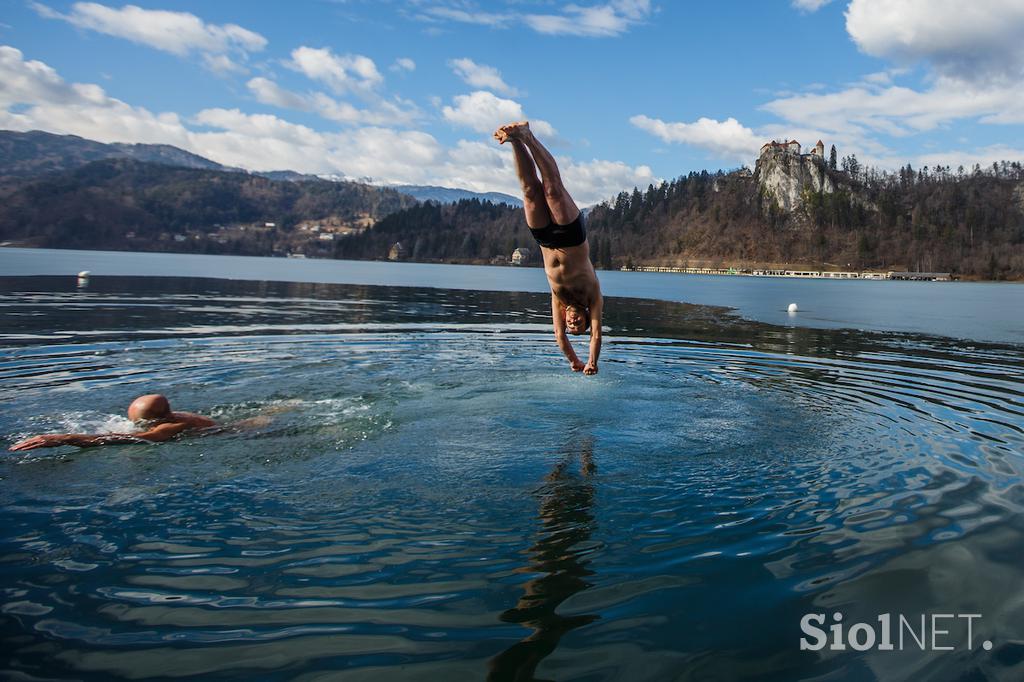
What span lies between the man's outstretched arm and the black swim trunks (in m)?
7.56

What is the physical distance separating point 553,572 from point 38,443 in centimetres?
905

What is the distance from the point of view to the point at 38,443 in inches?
384

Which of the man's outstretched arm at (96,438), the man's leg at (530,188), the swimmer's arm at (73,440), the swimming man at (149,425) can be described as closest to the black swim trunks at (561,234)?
the man's leg at (530,188)

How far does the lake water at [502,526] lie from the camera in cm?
517

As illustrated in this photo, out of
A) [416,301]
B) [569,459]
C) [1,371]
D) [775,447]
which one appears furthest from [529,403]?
[416,301]

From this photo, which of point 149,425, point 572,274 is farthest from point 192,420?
point 572,274

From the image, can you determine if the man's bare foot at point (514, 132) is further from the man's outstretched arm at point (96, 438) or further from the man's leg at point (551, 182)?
the man's outstretched arm at point (96, 438)

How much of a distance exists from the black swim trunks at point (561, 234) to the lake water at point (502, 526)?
3.78m

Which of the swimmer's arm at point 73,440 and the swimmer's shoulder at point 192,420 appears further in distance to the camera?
the swimmer's shoulder at point 192,420

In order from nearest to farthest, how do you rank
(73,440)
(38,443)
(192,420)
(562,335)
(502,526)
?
(502,526)
(38,443)
(73,440)
(192,420)
(562,335)

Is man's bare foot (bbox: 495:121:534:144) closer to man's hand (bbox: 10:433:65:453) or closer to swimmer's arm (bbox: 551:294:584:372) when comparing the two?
swimmer's arm (bbox: 551:294:584:372)

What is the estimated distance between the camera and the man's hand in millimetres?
9719

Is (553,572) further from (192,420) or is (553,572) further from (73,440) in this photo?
(73,440)

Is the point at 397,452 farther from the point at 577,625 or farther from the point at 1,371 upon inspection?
the point at 1,371
